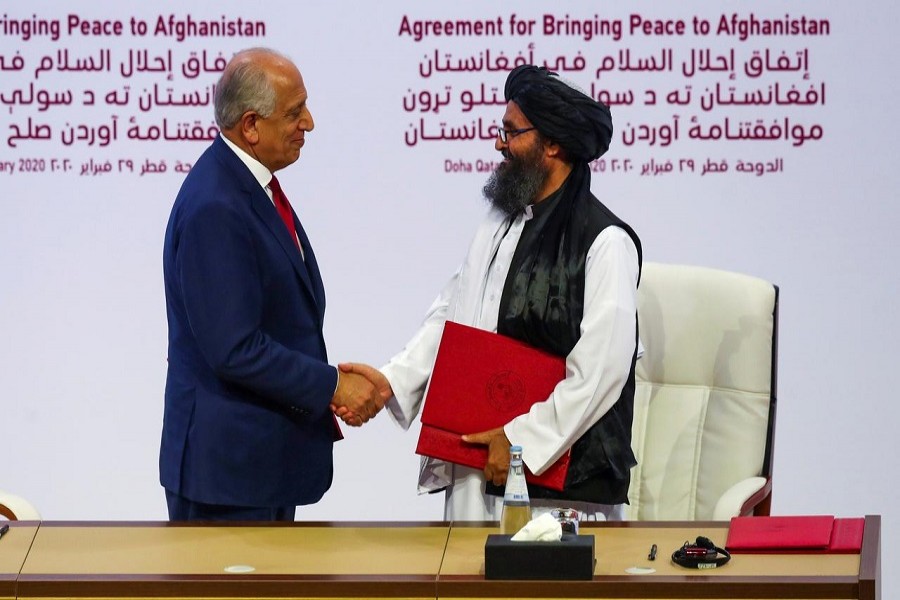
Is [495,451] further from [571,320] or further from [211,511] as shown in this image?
[211,511]

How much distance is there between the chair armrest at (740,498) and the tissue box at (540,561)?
3.34 feet

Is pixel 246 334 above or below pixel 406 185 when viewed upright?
below

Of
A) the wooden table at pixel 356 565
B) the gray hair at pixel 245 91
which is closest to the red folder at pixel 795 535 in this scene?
the wooden table at pixel 356 565

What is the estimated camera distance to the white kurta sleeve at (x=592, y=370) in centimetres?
327

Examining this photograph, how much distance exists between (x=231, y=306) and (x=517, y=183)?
772 millimetres

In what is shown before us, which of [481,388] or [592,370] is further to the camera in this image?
[481,388]

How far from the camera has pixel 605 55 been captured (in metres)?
4.92

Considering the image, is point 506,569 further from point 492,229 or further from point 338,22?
point 338,22

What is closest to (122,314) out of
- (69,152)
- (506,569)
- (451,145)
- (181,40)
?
(69,152)

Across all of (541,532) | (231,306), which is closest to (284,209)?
(231,306)

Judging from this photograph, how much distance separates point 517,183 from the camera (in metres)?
3.51

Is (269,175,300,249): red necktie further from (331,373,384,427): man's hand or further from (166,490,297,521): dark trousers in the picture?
(166,490,297,521): dark trousers

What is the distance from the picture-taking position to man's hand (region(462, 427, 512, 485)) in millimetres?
3332

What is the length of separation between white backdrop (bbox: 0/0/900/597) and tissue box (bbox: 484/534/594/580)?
252cm
